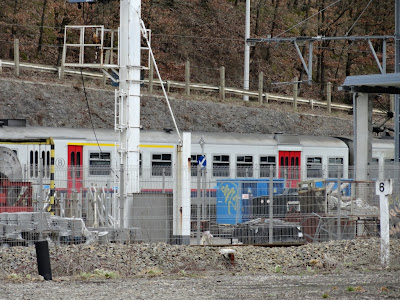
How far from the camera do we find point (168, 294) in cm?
1334

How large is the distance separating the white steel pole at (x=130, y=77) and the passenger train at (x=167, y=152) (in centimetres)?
81

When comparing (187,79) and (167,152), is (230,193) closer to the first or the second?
(167,152)

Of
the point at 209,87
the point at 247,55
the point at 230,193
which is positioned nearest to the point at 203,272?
the point at 230,193

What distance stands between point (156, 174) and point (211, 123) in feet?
71.9

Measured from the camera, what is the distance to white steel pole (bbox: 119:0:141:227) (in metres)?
23.6

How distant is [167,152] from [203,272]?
17479 mm

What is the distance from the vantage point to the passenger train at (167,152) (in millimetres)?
25703

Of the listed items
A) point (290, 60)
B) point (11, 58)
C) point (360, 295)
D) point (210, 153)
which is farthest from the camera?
point (290, 60)

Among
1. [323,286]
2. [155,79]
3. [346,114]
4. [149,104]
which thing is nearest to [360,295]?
[323,286]

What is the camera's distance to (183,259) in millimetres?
17641

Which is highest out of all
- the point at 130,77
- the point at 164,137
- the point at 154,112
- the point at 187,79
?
the point at 187,79

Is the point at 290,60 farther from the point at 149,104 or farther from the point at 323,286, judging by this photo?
the point at 323,286

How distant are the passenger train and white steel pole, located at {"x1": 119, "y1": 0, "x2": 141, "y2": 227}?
2.65ft

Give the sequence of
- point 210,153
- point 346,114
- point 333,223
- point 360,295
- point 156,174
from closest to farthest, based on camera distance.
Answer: point 360,295
point 333,223
point 156,174
point 210,153
point 346,114
